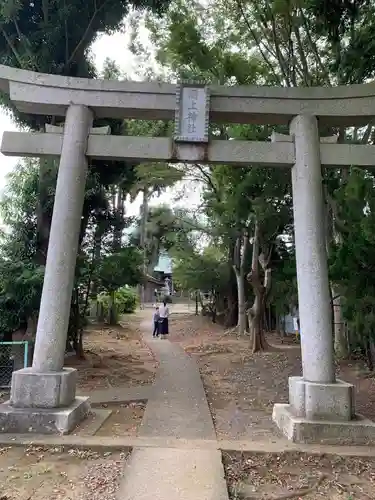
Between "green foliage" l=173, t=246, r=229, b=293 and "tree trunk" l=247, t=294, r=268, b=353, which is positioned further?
"green foliage" l=173, t=246, r=229, b=293

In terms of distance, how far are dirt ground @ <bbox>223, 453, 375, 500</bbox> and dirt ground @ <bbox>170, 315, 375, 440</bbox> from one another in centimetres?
90

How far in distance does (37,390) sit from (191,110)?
4.54 m

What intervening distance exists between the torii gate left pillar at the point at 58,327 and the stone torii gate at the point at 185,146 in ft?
0.05

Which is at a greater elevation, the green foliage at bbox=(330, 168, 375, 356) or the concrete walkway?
the green foliage at bbox=(330, 168, 375, 356)

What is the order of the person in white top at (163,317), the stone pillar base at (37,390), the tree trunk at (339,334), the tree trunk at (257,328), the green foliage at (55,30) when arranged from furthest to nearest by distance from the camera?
the person in white top at (163,317) → the tree trunk at (257,328) → the tree trunk at (339,334) → the green foliage at (55,30) → the stone pillar base at (37,390)

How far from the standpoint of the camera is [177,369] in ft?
37.4

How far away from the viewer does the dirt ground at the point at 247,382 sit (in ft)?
21.0

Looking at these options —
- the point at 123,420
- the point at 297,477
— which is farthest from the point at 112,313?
the point at 297,477

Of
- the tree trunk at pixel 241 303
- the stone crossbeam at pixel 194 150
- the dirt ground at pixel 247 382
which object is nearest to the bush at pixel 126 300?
the tree trunk at pixel 241 303

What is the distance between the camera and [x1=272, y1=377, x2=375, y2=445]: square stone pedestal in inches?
201

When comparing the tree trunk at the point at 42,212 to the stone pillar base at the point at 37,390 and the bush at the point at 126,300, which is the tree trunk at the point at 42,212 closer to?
the stone pillar base at the point at 37,390

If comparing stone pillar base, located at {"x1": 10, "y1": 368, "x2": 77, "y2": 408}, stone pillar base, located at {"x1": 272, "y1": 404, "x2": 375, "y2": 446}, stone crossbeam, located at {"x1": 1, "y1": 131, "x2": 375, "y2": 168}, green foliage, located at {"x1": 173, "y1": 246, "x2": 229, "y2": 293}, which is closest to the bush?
green foliage, located at {"x1": 173, "y1": 246, "x2": 229, "y2": 293}

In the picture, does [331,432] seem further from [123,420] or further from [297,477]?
[123,420]

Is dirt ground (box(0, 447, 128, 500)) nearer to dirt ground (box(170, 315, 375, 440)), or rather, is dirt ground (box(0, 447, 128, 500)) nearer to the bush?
dirt ground (box(170, 315, 375, 440))
